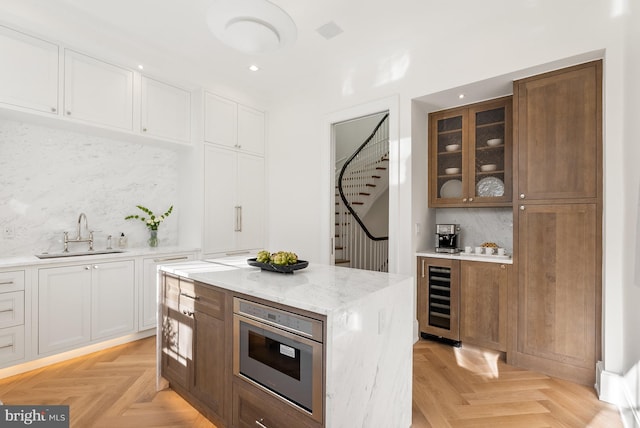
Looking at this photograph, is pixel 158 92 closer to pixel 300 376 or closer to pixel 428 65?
pixel 428 65

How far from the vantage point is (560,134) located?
98.7 inches

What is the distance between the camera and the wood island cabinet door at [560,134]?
238 cm

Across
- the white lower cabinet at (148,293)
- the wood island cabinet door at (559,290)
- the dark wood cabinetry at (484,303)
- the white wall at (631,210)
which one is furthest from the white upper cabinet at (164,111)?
the white wall at (631,210)

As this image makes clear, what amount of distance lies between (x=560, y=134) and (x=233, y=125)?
11.7 feet

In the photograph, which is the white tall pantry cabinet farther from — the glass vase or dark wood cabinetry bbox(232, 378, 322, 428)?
dark wood cabinetry bbox(232, 378, 322, 428)

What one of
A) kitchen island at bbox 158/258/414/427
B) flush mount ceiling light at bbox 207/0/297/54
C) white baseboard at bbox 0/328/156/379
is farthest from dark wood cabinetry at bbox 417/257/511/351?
white baseboard at bbox 0/328/156/379

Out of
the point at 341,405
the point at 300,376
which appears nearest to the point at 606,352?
the point at 341,405

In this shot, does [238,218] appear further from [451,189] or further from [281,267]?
[451,189]

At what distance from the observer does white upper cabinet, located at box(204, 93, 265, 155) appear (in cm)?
397

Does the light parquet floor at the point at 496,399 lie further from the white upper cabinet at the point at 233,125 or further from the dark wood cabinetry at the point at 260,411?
the white upper cabinet at the point at 233,125

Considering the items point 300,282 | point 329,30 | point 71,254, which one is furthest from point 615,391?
point 71,254

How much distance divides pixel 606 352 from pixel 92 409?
11.7 feet

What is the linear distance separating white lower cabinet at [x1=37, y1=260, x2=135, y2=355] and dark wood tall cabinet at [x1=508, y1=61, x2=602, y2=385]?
368 centimetres

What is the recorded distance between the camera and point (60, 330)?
2777mm
